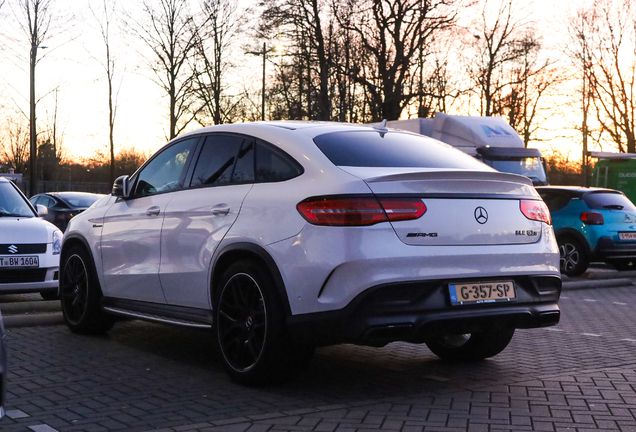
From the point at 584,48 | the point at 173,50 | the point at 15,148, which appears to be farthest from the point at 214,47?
the point at 15,148

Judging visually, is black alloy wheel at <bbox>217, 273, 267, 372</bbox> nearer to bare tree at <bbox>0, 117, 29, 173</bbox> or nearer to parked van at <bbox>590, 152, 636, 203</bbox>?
parked van at <bbox>590, 152, 636, 203</bbox>

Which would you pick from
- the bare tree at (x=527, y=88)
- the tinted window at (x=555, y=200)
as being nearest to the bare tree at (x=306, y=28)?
the bare tree at (x=527, y=88)

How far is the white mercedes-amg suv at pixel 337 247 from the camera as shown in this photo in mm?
4746

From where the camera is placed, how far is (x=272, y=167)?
215 inches

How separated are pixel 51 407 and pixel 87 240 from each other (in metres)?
2.69

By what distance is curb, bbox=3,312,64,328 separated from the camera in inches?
300

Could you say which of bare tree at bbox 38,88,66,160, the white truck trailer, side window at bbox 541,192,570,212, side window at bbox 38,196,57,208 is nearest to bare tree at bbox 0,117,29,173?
bare tree at bbox 38,88,66,160

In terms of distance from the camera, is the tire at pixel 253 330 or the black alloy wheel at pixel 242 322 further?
the black alloy wheel at pixel 242 322

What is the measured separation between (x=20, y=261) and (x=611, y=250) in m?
9.77

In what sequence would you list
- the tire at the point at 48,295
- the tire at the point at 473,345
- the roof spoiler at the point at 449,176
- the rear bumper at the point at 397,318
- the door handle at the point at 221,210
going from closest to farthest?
the rear bumper at the point at 397,318 → the roof spoiler at the point at 449,176 → the door handle at the point at 221,210 → the tire at the point at 473,345 → the tire at the point at 48,295

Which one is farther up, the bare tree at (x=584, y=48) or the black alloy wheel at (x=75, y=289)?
the bare tree at (x=584, y=48)

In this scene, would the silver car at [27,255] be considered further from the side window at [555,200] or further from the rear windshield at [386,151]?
the side window at [555,200]

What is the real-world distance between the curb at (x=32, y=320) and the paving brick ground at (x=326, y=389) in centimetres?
22

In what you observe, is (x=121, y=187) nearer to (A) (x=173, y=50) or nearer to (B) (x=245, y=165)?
(B) (x=245, y=165)
